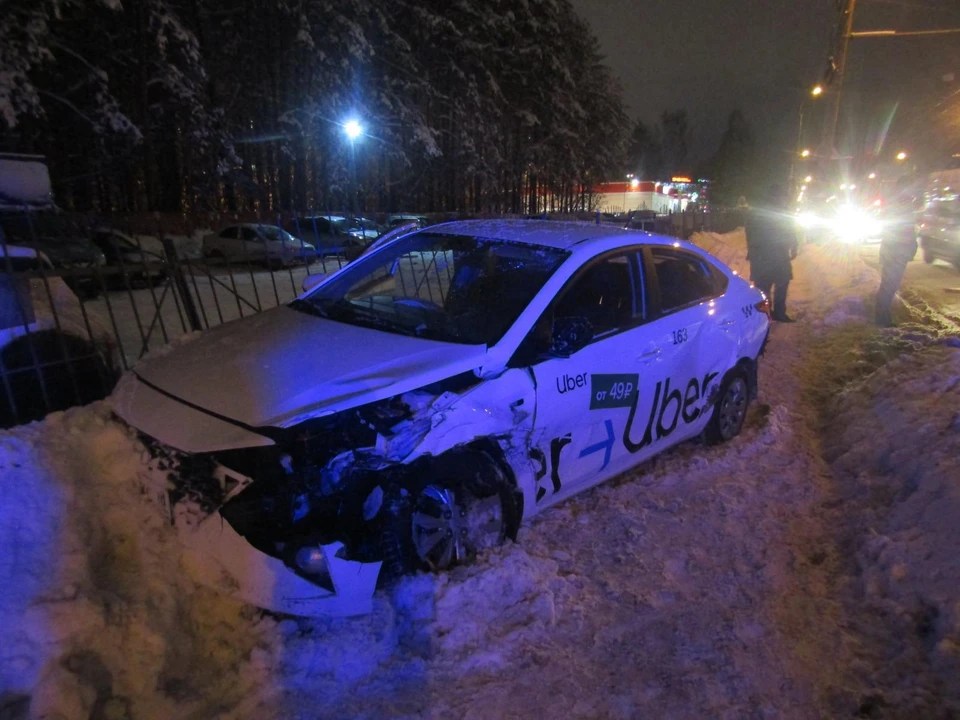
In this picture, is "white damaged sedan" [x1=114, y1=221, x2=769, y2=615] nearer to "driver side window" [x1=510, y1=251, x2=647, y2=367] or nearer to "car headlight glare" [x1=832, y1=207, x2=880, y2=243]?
"driver side window" [x1=510, y1=251, x2=647, y2=367]

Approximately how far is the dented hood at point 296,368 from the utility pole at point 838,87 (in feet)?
58.1

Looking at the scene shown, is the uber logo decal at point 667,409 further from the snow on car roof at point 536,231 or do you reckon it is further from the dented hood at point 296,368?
the dented hood at point 296,368

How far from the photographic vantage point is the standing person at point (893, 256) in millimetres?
8219

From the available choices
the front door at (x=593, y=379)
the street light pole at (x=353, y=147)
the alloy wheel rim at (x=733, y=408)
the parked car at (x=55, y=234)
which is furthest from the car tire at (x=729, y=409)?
the street light pole at (x=353, y=147)

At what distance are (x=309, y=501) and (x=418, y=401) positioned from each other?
0.63 m

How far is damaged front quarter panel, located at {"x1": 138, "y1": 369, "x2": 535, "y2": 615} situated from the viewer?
104 inches

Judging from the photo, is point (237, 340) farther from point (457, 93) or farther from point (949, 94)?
point (949, 94)

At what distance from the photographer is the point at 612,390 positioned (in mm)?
3732

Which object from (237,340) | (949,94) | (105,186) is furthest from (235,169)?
(949,94)

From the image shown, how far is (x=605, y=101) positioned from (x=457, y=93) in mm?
12131

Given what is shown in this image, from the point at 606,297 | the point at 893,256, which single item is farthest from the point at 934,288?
the point at 606,297

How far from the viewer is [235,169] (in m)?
22.1

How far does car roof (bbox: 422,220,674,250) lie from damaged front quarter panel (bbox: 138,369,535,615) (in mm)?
1542

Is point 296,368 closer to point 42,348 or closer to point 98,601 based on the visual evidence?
point 98,601
